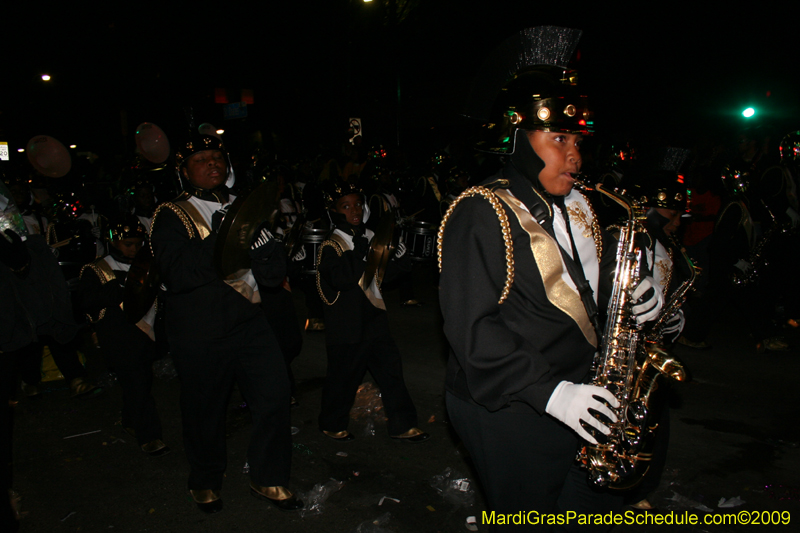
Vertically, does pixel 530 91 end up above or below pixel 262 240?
above

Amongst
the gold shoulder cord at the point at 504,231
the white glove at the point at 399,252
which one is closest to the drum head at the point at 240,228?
the gold shoulder cord at the point at 504,231

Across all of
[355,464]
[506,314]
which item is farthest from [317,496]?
[506,314]

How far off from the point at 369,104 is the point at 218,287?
20177mm

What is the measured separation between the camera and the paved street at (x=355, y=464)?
3740mm

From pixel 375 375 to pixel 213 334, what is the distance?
1655mm

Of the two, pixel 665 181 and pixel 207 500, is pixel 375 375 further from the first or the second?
pixel 665 181

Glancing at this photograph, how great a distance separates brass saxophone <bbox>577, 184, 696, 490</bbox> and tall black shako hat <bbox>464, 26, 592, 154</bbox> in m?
0.33

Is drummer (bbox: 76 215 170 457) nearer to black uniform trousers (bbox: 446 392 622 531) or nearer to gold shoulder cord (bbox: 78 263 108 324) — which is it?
gold shoulder cord (bbox: 78 263 108 324)

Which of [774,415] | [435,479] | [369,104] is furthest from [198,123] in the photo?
→ [369,104]

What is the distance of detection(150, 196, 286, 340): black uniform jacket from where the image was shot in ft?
11.4

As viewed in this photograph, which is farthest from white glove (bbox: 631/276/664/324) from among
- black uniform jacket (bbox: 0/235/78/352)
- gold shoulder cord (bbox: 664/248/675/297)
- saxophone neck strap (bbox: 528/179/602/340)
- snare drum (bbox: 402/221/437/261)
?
snare drum (bbox: 402/221/437/261)

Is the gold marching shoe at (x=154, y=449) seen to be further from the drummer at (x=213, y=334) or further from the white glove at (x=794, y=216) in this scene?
the white glove at (x=794, y=216)

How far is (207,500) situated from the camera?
12.4 feet

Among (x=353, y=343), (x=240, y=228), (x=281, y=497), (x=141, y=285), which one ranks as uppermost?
(x=240, y=228)
